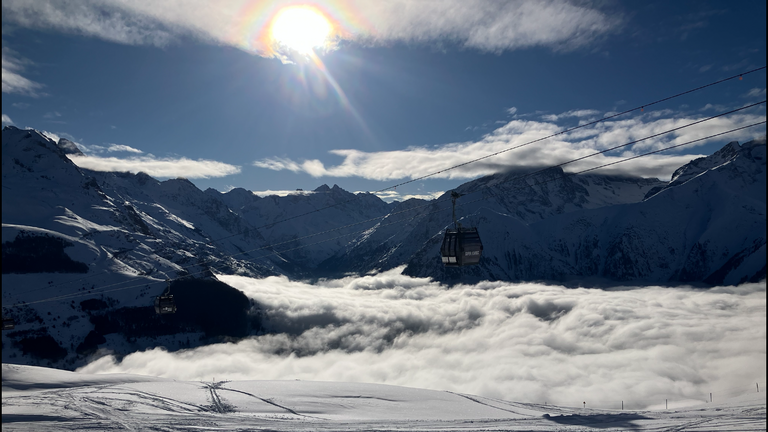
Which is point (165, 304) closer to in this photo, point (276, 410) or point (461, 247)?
point (276, 410)

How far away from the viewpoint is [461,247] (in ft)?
91.5

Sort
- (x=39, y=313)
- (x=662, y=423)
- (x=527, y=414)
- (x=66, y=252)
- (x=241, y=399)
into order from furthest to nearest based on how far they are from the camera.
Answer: (x=66, y=252) < (x=39, y=313) < (x=527, y=414) < (x=241, y=399) < (x=662, y=423)

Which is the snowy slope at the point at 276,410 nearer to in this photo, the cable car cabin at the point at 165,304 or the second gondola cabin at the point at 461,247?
the cable car cabin at the point at 165,304

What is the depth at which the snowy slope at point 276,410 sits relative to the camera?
101 feet

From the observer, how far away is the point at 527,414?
148 ft

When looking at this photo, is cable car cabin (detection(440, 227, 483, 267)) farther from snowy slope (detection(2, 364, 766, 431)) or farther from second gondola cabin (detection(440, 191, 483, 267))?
snowy slope (detection(2, 364, 766, 431))

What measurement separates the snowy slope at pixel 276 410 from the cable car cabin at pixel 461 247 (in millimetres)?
13233

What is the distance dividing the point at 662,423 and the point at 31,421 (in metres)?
46.8

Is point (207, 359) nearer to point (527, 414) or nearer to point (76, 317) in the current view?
point (76, 317)

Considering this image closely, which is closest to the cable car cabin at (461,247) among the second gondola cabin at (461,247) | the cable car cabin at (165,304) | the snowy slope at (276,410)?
the second gondola cabin at (461,247)

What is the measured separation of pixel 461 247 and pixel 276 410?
2388 cm

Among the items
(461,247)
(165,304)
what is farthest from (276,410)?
(461,247)

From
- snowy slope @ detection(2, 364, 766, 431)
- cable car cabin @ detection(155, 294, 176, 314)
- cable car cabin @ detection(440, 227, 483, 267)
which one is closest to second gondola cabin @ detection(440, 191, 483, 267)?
cable car cabin @ detection(440, 227, 483, 267)

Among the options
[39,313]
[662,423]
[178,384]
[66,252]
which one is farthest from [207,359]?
[662,423]
